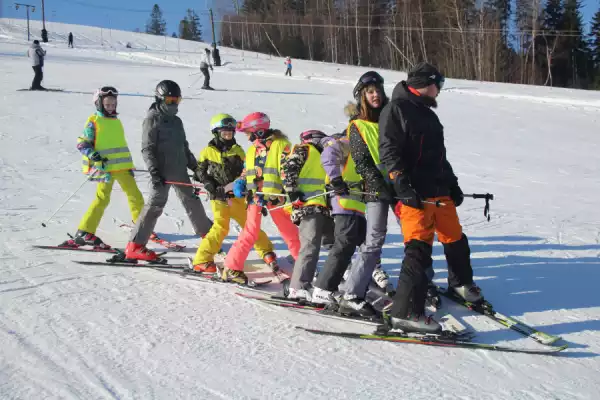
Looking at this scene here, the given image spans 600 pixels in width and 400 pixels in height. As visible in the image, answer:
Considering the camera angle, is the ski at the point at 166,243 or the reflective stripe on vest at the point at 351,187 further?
the ski at the point at 166,243

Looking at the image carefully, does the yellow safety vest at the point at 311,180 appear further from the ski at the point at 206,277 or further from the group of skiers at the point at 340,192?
the ski at the point at 206,277

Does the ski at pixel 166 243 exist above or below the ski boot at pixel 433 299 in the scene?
above

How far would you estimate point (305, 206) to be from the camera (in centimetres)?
432

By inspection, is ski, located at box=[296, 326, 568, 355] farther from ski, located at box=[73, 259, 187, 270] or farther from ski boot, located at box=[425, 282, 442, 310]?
ski, located at box=[73, 259, 187, 270]

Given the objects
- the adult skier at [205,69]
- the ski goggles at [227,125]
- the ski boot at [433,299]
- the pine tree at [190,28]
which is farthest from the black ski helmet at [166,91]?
the pine tree at [190,28]

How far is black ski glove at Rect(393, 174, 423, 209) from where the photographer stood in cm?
361

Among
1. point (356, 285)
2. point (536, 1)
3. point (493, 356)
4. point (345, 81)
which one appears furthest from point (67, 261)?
point (536, 1)

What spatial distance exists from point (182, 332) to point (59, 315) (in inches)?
36.5

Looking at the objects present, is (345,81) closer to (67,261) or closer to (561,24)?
(67,261)

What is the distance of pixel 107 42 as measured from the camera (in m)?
48.3

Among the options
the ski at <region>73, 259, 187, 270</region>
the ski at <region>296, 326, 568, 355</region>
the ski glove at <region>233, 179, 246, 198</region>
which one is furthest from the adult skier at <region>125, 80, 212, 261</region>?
the ski at <region>296, 326, 568, 355</region>

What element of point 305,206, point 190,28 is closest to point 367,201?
point 305,206

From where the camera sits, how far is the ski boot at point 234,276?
184 inches

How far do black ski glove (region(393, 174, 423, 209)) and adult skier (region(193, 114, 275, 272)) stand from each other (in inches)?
73.4
